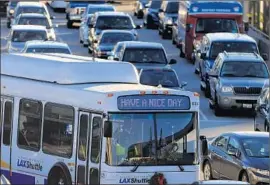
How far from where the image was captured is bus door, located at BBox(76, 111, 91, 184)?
706 inches

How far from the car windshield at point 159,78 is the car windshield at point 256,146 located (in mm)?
8665

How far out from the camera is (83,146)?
59.3 feet

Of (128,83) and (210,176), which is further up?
(128,83)

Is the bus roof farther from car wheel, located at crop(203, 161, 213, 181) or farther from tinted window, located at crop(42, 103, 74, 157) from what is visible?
car wheel, located at crop(203, 161, 213, 181)

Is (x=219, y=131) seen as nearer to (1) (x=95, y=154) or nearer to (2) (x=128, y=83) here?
(2) (x=128, y=83)

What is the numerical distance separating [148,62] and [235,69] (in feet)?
9.85

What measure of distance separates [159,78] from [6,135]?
10.4m

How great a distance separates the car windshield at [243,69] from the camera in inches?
1236

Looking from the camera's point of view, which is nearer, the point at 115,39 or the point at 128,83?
the point at 128,83

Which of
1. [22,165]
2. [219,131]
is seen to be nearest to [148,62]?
[219,131]

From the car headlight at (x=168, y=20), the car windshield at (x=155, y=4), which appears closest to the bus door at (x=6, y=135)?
the car headlight at (x=168, y=20)

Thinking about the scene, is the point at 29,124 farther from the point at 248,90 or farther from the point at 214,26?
the point at 214,26

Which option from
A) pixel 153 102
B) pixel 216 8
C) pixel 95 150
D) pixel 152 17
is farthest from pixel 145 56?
pixel 152 17

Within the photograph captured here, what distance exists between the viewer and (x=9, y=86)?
1995 cm
